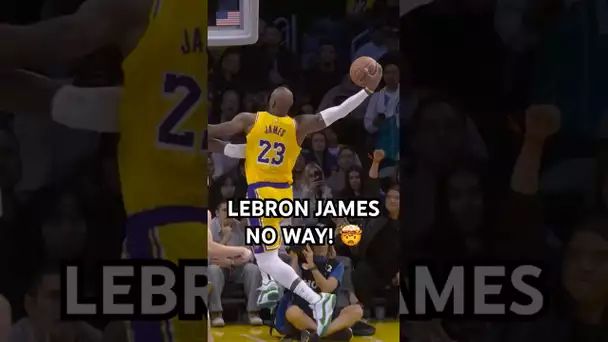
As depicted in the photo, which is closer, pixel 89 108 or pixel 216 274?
pixel 89 108

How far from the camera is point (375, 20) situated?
3.63 meters

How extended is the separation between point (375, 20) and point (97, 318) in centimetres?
262

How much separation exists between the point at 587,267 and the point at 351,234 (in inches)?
91.7

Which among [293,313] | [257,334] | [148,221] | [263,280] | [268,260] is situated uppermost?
[148,221]

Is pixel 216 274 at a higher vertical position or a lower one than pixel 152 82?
lower

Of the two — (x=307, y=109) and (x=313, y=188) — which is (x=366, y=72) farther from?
(x=313, y=188)

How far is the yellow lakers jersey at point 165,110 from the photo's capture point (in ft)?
4.74

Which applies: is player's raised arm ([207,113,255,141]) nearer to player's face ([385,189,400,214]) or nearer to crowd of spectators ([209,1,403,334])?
crowd of spectators ([209,1,403,334])

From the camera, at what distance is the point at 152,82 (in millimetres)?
1447

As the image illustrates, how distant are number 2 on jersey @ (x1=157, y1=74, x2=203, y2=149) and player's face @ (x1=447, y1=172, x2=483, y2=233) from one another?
0.61 m

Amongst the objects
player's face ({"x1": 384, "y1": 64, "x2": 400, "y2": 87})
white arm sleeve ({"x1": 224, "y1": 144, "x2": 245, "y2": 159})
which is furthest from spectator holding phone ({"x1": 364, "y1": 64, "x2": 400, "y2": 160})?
white arm sleeve ({"x1": 224, "y1": 144, "x2": 245, "y2": 159})

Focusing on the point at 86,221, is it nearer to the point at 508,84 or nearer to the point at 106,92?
the point at 106,92

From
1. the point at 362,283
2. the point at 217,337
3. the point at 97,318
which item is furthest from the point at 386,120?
the point at 97,318

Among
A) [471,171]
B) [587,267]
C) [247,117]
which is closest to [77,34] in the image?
[471,171]
